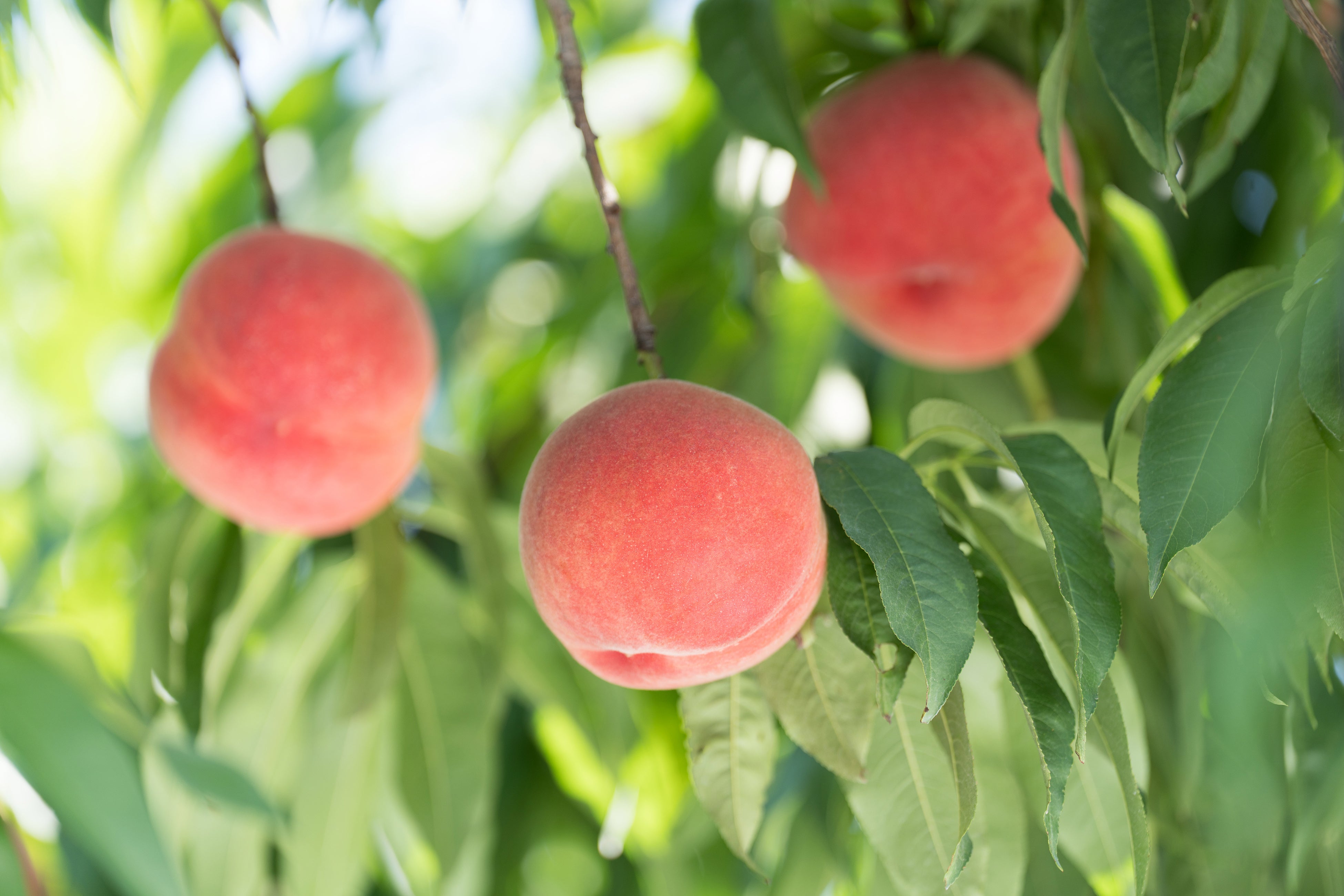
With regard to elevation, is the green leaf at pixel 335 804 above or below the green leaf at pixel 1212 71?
below

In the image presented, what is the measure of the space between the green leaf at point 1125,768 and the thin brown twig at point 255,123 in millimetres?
784

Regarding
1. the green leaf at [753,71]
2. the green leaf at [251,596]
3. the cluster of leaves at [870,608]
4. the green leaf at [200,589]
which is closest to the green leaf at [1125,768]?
the cluster of leaves at [870,608]

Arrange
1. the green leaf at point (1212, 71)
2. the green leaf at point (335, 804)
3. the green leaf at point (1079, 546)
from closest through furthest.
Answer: the green leaf at point (1079, 546) < the green leaf at point (1212, 71) < the green leaf at point (335, 804)

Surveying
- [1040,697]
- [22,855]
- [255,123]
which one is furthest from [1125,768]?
[255,123]

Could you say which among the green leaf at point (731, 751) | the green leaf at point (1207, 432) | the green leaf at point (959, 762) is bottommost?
the green leaf at point (731, 751)

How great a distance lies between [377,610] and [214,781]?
1.16ft

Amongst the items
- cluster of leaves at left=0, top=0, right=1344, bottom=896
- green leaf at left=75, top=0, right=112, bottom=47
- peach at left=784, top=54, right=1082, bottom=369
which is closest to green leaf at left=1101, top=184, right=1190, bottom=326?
cluster of leaves at left=0, top=0, right=1344, bottom=896

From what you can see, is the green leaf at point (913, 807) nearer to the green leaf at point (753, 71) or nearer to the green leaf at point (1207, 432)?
the green leaf at point (1207, 432)

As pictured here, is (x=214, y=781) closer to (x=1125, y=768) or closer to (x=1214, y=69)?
(x=1125, y=768)

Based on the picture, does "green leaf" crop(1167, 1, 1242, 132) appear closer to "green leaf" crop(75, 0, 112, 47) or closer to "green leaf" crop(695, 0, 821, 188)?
"green leaf" crop(695, 0, 821, 188)

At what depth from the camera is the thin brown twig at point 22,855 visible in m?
0.63

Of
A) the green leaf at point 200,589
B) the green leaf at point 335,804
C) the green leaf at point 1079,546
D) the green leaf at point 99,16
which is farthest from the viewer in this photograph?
the green leaf at point 335,804

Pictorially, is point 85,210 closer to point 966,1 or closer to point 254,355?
point 254,355

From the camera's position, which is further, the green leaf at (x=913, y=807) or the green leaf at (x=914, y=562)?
the green leaf at (x=913, y=807)
